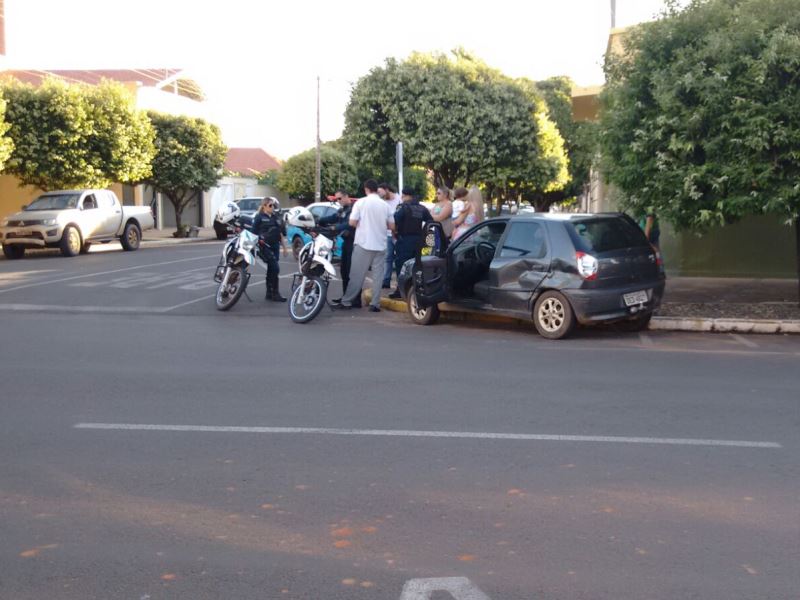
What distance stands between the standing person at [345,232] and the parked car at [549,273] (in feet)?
6.07

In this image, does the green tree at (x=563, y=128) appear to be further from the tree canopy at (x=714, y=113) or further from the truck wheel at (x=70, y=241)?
the tree canopy at (x=714, y=113)

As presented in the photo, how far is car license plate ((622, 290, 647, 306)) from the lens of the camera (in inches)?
460

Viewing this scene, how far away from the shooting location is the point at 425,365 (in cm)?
964

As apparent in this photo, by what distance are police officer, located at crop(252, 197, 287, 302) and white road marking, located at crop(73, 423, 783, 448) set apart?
25.5ft

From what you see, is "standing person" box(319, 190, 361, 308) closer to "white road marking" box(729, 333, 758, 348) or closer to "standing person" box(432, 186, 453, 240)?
"standing person" box(432, 186, 453, 240)

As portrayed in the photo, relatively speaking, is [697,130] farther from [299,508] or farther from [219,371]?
[299,508]

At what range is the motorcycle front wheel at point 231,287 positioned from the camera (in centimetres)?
1416

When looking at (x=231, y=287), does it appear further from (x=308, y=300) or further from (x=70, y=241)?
(x=70, y=241)

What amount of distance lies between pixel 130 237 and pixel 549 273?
19.7m

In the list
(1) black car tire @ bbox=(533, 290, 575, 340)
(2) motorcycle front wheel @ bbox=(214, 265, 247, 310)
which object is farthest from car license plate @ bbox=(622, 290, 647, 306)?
(2) motorcycle front wheel @ bbox=(214, 265, 247, 310)

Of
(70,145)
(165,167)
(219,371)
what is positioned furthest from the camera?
(165,167)

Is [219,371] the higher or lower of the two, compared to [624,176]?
lower

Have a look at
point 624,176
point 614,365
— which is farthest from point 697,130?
point 614,365

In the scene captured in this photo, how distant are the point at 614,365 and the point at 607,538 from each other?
5.14m
